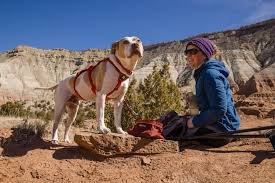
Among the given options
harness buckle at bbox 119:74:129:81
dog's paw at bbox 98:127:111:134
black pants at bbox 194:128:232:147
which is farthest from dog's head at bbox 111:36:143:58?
black pants at bbox 194:128:232:147

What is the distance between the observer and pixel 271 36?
82.2 meters

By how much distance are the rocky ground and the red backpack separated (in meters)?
0.26

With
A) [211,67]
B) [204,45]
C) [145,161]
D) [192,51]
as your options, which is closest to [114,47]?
[192,51]

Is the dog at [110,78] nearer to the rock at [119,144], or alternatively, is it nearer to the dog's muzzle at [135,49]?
the dog's muzzle at [135,49]

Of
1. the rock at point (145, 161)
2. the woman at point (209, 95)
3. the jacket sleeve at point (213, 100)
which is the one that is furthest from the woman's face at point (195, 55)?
the rock at point (145, 161)

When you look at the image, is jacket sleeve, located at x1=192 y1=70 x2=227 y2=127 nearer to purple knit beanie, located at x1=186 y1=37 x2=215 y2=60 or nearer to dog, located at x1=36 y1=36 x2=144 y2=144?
purple knit beanie, located at x1=186 y1=37 x2=215 y2=60

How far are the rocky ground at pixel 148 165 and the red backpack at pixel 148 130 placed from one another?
0.84 feet

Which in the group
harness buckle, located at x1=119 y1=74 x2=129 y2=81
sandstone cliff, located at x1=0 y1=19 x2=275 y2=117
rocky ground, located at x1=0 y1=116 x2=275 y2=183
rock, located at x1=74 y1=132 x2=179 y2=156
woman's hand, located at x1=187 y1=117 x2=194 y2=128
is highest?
sandstone cliff, located at x1=0 y1=19 x2=275 y2=117

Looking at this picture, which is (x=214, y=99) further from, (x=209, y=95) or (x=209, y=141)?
(x=209, y=141)

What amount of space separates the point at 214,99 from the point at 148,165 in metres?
1.11

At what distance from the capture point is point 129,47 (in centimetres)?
608

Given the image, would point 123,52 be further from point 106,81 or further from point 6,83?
point 6,83

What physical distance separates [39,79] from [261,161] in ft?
321

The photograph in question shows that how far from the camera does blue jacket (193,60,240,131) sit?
5.42 m
